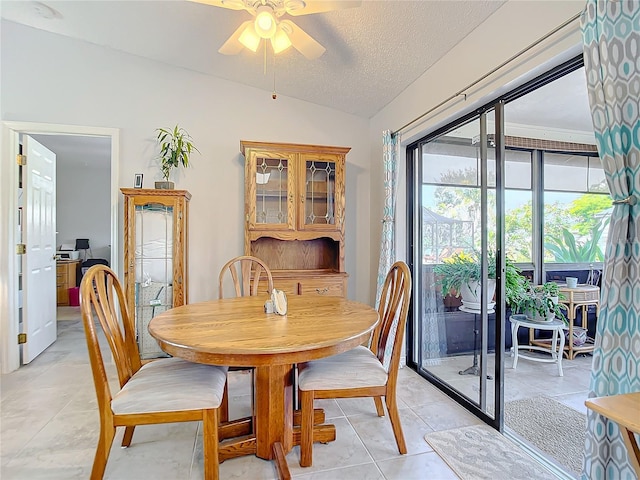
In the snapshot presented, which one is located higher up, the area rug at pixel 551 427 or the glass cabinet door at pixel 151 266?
the glass cabinet door at pixel 151 266

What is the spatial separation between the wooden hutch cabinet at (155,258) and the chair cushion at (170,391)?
1494mm

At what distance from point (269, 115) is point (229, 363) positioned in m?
2.84

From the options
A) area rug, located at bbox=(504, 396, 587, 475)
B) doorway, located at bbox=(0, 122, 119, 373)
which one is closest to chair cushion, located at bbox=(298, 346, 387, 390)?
area rug, located at bbox=(504, 396, 587, 475)

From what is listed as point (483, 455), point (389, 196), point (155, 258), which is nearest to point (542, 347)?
point (483, 455)

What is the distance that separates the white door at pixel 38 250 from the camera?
3.07m

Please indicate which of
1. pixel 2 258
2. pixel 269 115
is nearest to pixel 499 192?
pixel 269 115

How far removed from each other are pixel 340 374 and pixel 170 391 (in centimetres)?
81

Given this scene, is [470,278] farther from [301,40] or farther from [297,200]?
[301,40]

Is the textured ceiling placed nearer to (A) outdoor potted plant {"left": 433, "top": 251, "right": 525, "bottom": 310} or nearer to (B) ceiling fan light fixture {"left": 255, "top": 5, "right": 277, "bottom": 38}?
(B) ceiling fan light fixture {"left": 255, "top": 5, "right": 277, "bottom": 38}

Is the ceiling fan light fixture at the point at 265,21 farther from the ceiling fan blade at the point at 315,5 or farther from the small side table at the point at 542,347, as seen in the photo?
the small side table at the point at 542,347

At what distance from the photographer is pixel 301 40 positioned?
1959mm

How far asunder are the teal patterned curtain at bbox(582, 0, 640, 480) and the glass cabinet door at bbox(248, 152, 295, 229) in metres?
2.33

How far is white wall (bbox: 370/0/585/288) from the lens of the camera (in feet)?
5.10

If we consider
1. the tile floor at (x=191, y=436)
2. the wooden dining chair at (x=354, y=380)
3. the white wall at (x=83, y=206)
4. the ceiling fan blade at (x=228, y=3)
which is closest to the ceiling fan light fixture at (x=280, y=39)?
the ceiling fan blade at (x=228, y=3)
